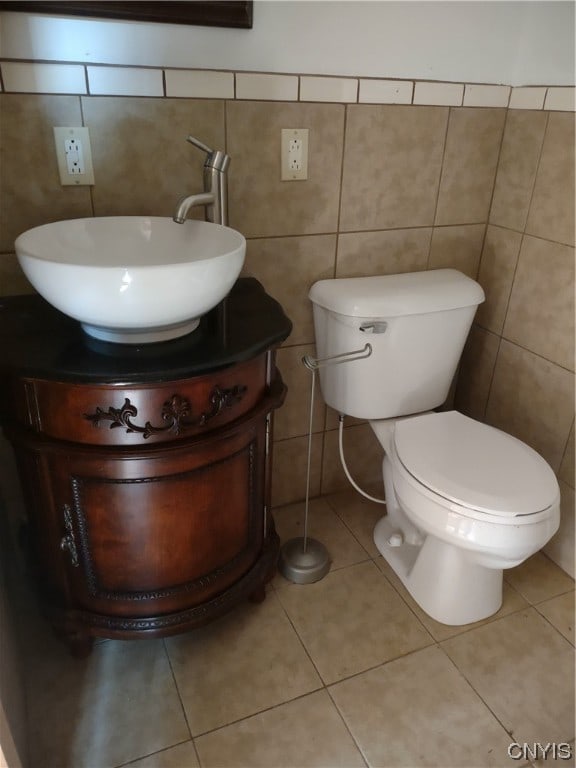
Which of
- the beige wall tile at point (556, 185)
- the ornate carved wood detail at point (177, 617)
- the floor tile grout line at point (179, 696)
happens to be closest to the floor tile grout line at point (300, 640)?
the ornate carved wood detail at point (177, 617)

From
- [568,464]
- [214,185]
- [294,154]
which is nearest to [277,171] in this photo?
[294,154]

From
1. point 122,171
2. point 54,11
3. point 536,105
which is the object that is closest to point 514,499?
point 536,105

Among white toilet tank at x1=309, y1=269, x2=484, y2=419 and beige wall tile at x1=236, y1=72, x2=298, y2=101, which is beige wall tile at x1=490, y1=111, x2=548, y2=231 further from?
beige wall tile at x1=236, y1=72, x2=298, y2=101

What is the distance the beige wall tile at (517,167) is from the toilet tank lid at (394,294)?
0.80ft

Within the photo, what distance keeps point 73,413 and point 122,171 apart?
58 cm

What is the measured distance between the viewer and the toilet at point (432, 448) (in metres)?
1.27

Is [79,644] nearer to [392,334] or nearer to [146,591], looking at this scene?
[146,591]

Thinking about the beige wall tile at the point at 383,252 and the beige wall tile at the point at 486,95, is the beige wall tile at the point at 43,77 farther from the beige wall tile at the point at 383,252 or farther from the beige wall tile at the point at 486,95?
the beige wall tile at the point at 486,95

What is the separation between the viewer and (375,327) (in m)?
1.46

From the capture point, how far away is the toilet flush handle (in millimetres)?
1449

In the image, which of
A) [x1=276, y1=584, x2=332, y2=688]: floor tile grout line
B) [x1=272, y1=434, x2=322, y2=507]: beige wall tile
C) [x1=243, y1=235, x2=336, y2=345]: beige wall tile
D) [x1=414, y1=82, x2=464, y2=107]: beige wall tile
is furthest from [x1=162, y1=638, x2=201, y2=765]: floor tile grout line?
[x1=414, y1=82, x2=464, y2=107]: beige wall tile

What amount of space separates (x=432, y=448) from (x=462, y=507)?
0.20 m

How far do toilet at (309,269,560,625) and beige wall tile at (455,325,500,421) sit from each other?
23cm

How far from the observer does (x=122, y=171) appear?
1.26 metres
